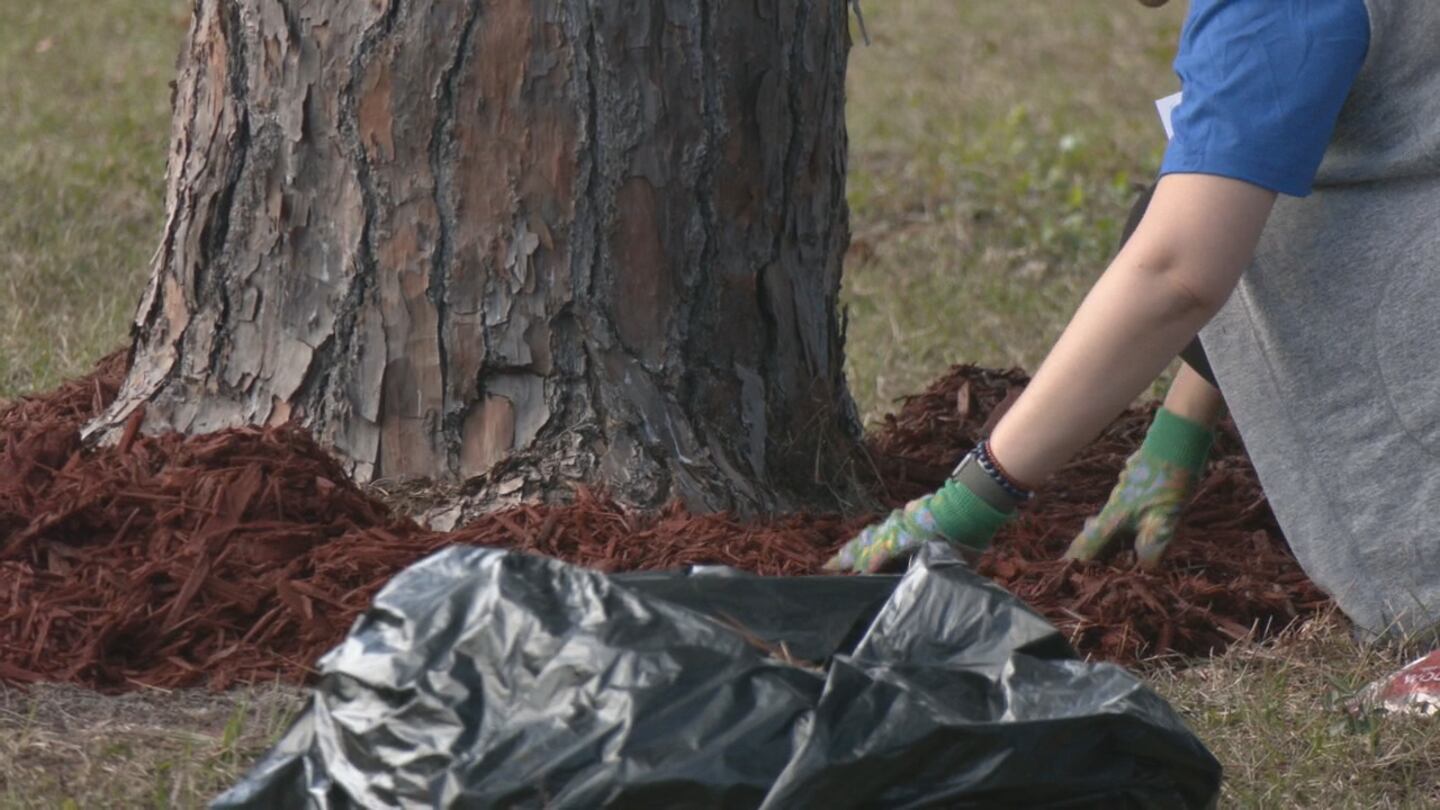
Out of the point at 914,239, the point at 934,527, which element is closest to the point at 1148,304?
the point at 934,527

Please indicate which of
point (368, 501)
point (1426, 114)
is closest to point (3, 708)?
point (368, 501)

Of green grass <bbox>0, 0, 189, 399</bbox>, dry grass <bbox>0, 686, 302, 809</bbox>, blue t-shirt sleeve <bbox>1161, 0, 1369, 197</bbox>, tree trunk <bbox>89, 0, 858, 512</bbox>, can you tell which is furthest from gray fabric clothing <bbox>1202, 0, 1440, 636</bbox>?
green grass <bbox>0, 0, 189, 399</bbox>

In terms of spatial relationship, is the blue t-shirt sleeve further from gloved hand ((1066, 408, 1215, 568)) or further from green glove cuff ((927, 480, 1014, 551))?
gloved hand ((1066, 408, 1215, 568))

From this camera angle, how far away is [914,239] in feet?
20.7

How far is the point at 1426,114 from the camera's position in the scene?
2.68 m

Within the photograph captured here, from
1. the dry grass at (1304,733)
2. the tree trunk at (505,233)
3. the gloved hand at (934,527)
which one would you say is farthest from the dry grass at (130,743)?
the dry grass at (1304,733)

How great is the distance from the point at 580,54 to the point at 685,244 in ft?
1.24

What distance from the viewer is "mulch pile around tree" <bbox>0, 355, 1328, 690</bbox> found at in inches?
108

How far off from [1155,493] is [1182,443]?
0.34ft

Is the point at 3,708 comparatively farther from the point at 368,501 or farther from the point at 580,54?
the point at 580,54

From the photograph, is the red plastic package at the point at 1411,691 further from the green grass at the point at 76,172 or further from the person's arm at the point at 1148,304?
the green grass at the point at 76,172

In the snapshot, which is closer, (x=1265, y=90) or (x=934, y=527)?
(x=1265, y=90)

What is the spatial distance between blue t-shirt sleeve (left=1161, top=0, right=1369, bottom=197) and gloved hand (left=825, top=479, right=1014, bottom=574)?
1.83 ft

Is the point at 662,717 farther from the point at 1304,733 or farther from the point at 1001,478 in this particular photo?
the point at 1304,733
